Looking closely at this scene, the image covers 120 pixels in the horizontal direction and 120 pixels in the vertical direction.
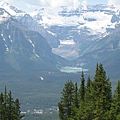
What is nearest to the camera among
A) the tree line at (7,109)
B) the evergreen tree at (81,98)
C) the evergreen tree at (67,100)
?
the evergreen tree at (81,98)

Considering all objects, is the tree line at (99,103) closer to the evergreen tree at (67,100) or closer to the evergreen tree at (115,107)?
the evergreen tree at (115,107)

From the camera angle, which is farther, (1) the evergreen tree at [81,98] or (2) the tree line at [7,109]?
(2) the tree line at [7,109]

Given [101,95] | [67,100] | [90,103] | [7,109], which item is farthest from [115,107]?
[7,109]

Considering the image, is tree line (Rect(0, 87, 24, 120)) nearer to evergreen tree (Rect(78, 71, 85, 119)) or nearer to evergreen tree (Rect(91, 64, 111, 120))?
evergreen tree (Rect(78, 71, 85, 119))

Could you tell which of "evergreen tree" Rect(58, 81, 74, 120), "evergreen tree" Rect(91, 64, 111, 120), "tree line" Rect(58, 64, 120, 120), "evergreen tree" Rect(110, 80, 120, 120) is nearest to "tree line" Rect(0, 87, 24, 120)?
"evergreen tree" Rect(58, 81, 74, 120)

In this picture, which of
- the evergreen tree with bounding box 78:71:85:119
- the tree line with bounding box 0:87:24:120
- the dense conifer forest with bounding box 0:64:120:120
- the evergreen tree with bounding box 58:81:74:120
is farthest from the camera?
the evergreen tree with bounding box 58:81:74:120

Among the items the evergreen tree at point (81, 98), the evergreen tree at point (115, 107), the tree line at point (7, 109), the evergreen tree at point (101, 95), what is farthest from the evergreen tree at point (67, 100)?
the evergreen tree at point (101, 95)

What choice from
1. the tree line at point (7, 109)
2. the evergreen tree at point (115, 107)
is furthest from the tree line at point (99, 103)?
the tree line at point (7, 109)

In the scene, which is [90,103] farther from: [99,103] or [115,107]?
[99,103]

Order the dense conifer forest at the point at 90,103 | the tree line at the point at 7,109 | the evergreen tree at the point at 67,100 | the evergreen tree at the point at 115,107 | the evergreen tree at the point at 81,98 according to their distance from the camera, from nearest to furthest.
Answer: the evergreen tree at the point at 115,107
the dense conifer forest at the point at 90,103
the evergreen tree at the point at 81,98
the tree line at the point at 7,109
the evergreen tree at the point at 67,100

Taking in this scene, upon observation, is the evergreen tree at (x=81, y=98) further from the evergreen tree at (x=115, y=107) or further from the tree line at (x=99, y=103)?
the evergreen tree at (x=115, y=107)

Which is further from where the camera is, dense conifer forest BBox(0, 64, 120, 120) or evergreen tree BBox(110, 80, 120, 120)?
dense conifer forest BBox(0, 64, 120, 120)

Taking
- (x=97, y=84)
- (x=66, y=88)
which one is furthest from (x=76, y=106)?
(x=97, y=84)

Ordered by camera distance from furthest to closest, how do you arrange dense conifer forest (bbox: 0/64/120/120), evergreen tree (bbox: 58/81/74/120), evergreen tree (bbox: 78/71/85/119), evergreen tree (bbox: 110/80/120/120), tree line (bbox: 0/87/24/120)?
1. evergreen tree (bbox: 58/81/74/120)
2. tree line (bbox: 0/87/24/120)
3. evergreen tree (bbox: 78/71/85/119)
4. dense conifer forest (bbox: 0/64/120/120)
5. evergreen tree (bbox: 110/80/120/120)
